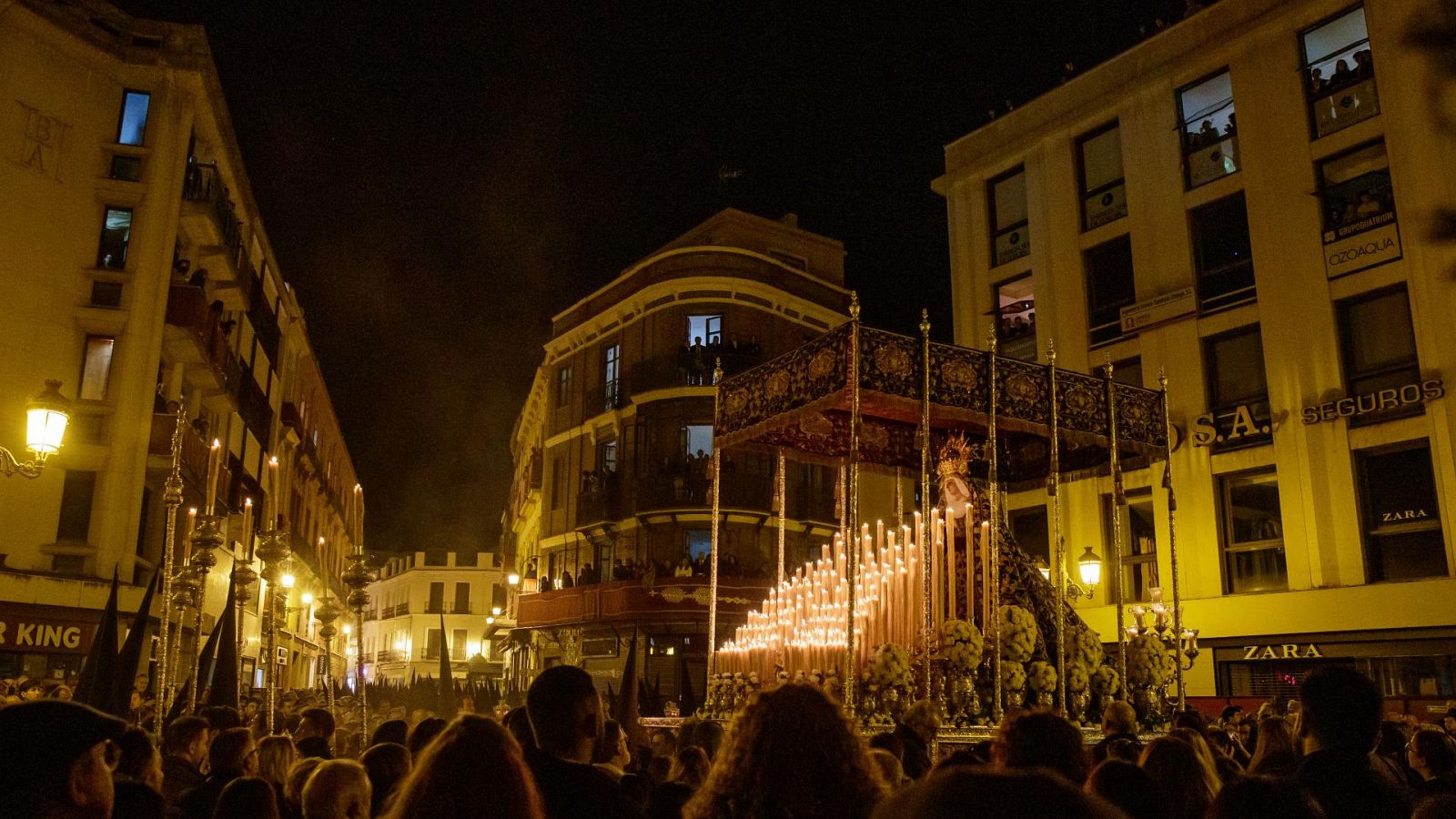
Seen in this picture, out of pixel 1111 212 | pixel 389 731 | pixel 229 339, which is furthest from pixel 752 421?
pixel 229 339

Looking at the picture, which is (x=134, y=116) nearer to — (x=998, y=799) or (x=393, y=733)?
(x=393, y=733)

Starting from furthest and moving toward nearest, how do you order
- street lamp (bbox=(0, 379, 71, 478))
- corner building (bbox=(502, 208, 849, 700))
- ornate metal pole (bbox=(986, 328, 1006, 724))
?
corner building (bbox=(502, 208, 849, 700)) → ornate metal pole (bbox=(986, 328, 1006, 724)) → street lamp (bbox=(0, 379, 71, 478))

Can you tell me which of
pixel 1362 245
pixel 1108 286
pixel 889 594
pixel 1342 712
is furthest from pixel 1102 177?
pixel 1342 712

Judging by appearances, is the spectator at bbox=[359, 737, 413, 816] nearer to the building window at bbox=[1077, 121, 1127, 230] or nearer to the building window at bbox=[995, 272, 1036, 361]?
the building window at bbox=[1077, 121, 1127, 230]

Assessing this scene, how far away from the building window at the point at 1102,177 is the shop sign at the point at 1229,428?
199 inches

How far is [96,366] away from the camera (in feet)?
73.6

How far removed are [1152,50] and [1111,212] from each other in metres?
3.46

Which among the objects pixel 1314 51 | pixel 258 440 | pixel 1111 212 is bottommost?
pixel 258 440

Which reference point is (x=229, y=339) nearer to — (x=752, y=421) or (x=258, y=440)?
(x=258, y=440)

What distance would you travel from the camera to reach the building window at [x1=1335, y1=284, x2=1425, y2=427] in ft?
60.5

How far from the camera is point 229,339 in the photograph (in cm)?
2950

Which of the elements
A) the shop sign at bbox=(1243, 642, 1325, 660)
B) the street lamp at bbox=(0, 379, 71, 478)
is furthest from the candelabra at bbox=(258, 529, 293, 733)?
the shop sign at bbox=(1243, 642, 1325, 660)

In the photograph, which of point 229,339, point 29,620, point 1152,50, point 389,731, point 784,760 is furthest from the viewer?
point 229,339

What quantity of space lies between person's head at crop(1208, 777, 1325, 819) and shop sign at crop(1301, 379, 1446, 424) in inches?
682
